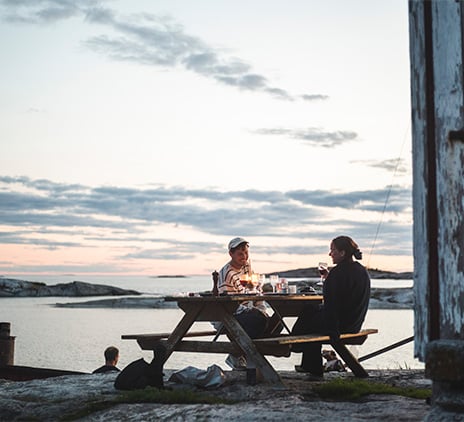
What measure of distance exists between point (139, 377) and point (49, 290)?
77002mm

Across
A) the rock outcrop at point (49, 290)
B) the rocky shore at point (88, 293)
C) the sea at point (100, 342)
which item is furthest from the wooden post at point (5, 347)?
the rock outcrop at point (49, 290)

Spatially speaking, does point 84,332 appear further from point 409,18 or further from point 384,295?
point 409,18

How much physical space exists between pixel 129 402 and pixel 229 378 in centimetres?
143

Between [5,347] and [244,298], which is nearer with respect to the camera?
[244,298]

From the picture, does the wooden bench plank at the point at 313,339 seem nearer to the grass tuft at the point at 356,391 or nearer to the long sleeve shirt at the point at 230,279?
the grass tuft at the point at 356,391

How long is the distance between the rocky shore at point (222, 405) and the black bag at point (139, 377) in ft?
0.39

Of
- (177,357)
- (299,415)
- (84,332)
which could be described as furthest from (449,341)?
(84,332)

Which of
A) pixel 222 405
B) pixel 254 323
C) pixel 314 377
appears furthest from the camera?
pixel 254 323

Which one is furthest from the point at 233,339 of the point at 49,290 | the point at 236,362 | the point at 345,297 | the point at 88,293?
the point at 49,290

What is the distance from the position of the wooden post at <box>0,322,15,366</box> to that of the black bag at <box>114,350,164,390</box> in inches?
245

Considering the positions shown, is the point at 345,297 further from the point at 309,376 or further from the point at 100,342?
the point at 100,342

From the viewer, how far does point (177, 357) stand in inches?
980

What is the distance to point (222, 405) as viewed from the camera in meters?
6.01

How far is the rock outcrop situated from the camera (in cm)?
7812
